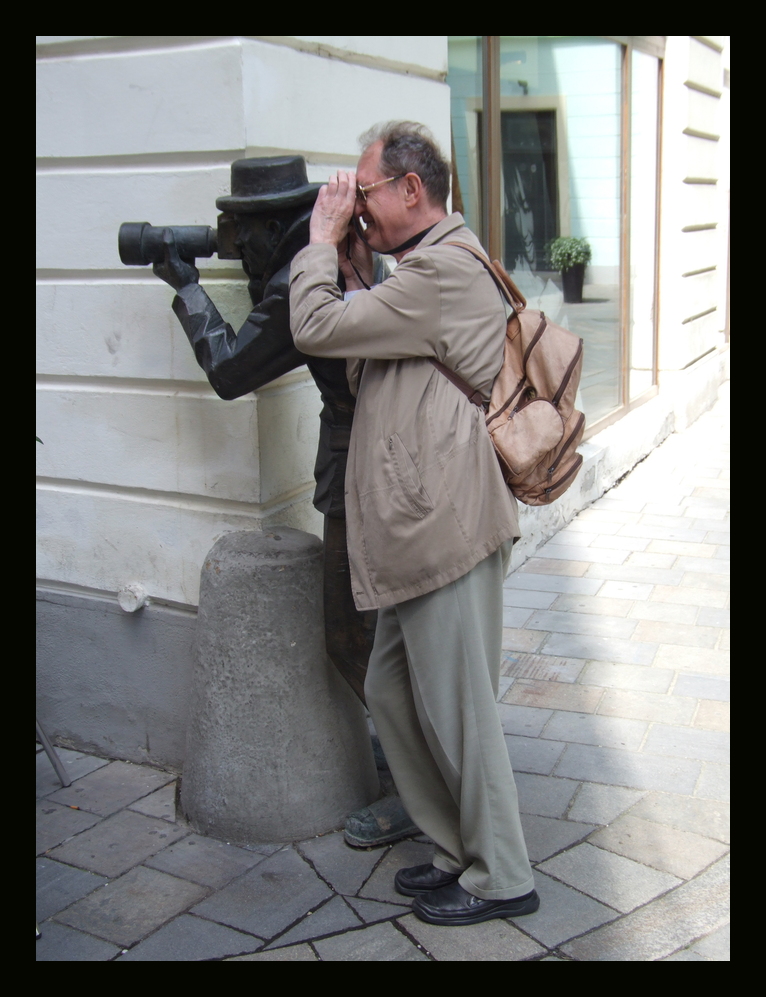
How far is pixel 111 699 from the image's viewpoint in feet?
13.1

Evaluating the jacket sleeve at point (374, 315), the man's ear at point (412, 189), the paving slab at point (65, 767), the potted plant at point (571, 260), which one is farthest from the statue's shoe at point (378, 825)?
the potted plant at point (571, 260)

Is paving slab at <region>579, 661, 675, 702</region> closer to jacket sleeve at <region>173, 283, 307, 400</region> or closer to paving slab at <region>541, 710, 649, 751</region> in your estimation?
paving slab at <region>541, 710, 649, 751</region>

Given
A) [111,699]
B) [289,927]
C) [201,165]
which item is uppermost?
[201,165]

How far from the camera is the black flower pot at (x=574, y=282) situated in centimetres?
755

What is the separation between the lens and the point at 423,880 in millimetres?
2980

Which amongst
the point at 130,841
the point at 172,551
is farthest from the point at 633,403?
the point at 130,841

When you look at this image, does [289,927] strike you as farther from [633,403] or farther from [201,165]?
[633,403]

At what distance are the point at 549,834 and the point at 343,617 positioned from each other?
0.92 meters

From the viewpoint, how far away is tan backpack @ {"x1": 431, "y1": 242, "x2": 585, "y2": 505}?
105 inches

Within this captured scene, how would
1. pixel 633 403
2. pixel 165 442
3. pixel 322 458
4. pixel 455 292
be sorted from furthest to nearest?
1. pixel 633 403
2. pixel 165 442
3. pixel 322 458
4. pixel 455 292

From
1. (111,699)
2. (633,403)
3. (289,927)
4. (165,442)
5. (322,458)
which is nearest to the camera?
(289,927)

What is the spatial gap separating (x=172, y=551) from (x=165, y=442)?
39 cm

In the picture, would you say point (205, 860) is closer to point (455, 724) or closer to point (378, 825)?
point (378, 825)

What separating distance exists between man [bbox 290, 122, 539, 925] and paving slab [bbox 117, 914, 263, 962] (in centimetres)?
49
